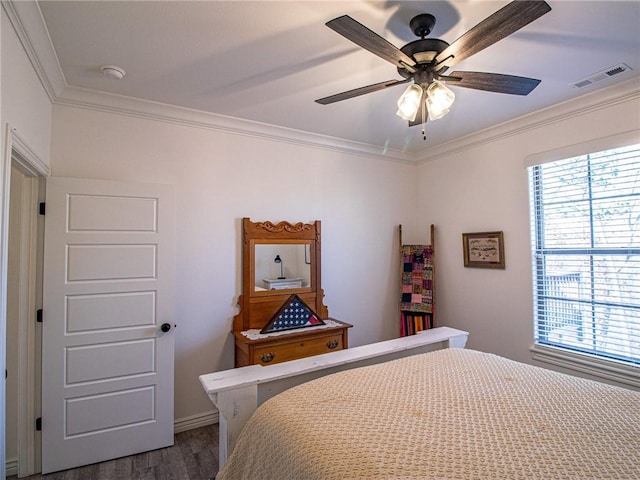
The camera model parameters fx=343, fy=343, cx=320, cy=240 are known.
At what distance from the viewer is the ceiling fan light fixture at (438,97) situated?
1645 mm

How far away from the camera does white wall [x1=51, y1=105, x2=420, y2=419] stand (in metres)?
2.57

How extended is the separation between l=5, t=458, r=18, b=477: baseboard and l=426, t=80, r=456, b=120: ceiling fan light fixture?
3.30 m

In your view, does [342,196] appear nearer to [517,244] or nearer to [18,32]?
[517,244]

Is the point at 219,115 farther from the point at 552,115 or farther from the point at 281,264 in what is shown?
the point at 552,115

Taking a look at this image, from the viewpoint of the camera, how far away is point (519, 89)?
1.73 meters

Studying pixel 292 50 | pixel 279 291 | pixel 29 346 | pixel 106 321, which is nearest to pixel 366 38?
pixel 292 50

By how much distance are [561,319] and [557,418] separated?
1893 mm

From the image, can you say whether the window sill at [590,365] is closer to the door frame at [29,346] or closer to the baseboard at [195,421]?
the baseboard at [195,421]

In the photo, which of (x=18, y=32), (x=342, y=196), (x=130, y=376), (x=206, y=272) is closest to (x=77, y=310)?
(x=130, y=376)

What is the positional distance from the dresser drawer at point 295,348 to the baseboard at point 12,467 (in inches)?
62.8

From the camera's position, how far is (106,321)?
7.87 feet

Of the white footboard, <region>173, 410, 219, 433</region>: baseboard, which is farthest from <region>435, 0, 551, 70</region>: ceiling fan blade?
<region>173, 410, 219, 433</region>: baseboard

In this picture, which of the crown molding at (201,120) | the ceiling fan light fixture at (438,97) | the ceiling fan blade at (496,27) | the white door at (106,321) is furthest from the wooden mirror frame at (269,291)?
the ceiling fan blade at (496,27)

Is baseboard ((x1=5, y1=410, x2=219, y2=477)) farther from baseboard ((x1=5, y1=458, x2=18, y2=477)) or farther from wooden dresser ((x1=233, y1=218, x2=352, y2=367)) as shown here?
baseboard ((x1=5, y1=458, x2=18, y2=477))
